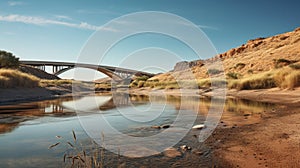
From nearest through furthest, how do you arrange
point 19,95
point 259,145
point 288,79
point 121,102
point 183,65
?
1. point 259,145
2. point 288,79
3. point 121,102
4. point 19,95
5. point 183,65

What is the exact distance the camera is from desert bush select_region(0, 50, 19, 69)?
32.3m

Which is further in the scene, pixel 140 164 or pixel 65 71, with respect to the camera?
pixel 65 71

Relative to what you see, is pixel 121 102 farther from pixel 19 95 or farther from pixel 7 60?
pixel 7 60

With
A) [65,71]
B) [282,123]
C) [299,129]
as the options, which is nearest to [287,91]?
[282,123]

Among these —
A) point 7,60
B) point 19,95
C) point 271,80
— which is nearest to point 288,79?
point 271,80

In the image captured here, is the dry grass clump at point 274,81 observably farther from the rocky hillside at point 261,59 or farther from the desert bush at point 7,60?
the desert bush at point 7,60

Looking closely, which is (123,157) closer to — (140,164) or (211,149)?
(140,164)

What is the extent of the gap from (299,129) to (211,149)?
8.14ft

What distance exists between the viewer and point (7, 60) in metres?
33.0

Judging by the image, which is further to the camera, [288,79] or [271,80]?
[271,80]

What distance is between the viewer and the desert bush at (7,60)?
32.3m

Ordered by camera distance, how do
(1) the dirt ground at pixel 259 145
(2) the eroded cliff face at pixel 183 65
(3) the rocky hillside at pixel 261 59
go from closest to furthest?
(1) the dirt ground at pixel 259 145, (3) the rocky hillside at pixel 261 59, (2) the eroded cliff face at pixel 183 65

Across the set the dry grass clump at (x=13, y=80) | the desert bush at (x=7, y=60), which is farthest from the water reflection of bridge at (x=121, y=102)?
the desert bush at (x=7, y=60)

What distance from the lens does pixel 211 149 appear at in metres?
4.60
